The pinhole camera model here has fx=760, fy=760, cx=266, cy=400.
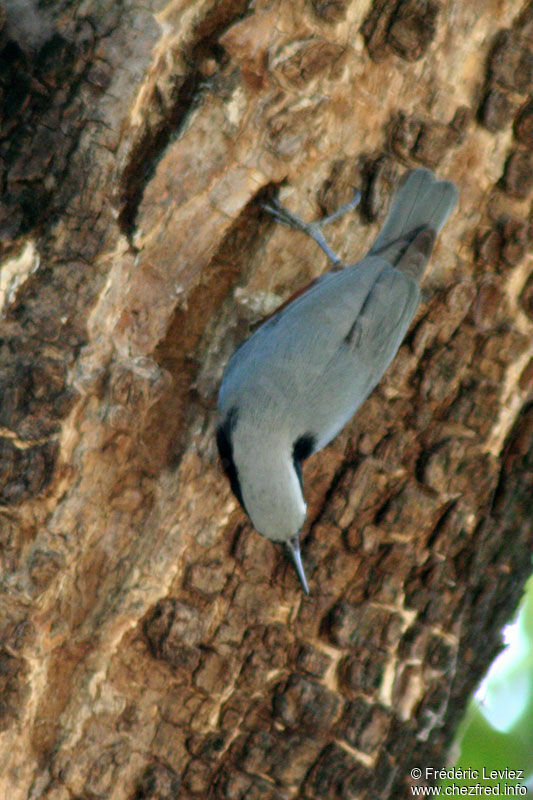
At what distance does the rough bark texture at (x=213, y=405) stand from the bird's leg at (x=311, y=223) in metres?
0.03

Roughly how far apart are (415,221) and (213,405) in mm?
828

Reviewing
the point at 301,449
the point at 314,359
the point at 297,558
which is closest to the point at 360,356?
the point at 314,359

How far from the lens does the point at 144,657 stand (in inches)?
82.0

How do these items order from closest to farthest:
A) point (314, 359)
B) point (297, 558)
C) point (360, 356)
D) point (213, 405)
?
point (297, 558), point (213, 405), point (360, 356), point (314, 359)

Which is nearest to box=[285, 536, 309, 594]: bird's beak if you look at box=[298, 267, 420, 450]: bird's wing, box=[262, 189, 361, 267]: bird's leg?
A: box=[298, 267, 420, 450]: bird's wing

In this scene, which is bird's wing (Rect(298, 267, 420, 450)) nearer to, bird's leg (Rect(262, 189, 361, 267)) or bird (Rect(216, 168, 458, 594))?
bird (Rect(216, 168, 458, 594))

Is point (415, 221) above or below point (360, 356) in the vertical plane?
above

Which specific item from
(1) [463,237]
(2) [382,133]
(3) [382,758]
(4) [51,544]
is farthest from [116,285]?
(3) [382,758]

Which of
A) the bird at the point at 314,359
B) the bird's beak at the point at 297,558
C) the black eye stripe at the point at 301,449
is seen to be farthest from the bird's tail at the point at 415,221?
the bird's beak at the point at 297,558

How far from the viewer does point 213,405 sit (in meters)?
2.26

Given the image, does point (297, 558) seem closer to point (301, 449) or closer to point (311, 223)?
point (301, 449)

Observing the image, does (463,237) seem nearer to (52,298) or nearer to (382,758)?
(52,298)

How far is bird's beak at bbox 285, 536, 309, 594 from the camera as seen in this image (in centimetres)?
209

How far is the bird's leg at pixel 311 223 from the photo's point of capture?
214cm
